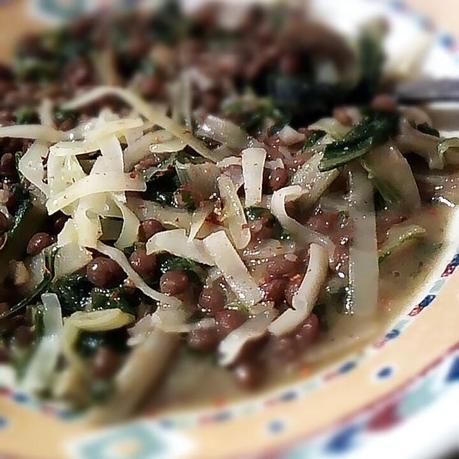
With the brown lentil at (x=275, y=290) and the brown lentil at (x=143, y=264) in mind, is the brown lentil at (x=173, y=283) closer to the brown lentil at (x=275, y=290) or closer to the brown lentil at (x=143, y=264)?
the brown lentil at (x=143, y=264)

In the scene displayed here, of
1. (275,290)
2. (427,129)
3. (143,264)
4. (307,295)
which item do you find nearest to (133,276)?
(143,264)

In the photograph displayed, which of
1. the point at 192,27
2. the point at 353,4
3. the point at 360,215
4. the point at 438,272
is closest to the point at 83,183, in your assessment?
the point at 360,215

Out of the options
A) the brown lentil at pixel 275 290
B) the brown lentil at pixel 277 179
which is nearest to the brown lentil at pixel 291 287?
the brown lentil at pixel 275 290

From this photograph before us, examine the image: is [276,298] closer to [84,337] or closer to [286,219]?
[286,219]

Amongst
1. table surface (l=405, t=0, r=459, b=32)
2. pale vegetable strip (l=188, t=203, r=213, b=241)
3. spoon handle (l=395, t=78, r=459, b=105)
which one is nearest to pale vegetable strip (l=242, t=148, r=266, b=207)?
pale vegetable strip (l=188, t=203, r=213, b=241)

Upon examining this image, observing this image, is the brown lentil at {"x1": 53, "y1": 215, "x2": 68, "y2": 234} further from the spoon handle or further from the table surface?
the table surface

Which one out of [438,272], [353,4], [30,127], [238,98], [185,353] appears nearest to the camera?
[185,353]

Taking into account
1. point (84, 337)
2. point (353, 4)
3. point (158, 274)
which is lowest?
point (84, 337)
